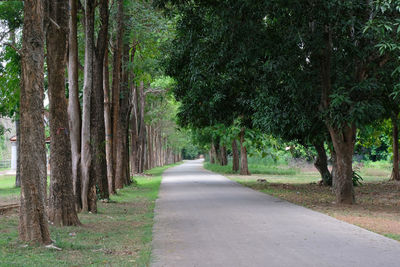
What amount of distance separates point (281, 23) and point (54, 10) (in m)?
7.34

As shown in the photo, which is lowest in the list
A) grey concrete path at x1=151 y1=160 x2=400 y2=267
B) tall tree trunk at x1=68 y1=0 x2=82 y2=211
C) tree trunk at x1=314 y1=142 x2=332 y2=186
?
grey concrete path at x1=151 y1=160 x2=400 y2=267

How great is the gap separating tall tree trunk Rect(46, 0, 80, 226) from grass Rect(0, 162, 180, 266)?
0.49 meters

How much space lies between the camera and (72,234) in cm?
1031

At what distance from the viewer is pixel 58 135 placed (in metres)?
11.1

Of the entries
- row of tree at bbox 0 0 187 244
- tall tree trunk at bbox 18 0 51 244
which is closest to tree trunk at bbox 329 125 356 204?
row of tree at bbox 0 0 187 244

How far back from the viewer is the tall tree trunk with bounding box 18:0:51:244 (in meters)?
8.60

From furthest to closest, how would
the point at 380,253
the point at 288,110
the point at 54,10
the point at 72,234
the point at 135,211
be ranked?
the point at 288,110 < the point at 135,211 < the point at 54,10 < the point at 72,234 < the point at 380,253

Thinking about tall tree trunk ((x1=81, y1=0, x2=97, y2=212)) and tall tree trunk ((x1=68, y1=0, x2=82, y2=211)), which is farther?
tall tree trunk ((x1=81, y1=0, x2=97, y2=212))

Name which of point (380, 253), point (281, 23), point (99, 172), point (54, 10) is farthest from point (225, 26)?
point (380, 253)

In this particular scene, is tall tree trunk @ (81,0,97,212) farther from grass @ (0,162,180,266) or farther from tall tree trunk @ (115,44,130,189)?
tall tree trunk @ (115,44,130,189)

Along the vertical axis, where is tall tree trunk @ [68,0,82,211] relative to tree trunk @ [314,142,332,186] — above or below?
above

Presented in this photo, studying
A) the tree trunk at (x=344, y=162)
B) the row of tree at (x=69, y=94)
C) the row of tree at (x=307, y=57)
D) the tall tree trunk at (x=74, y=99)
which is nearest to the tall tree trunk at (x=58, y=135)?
the row of tree at (x=69, y=94)

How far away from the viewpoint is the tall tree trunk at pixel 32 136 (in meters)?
8.60

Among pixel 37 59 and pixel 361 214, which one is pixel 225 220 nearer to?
pixel 361 214
